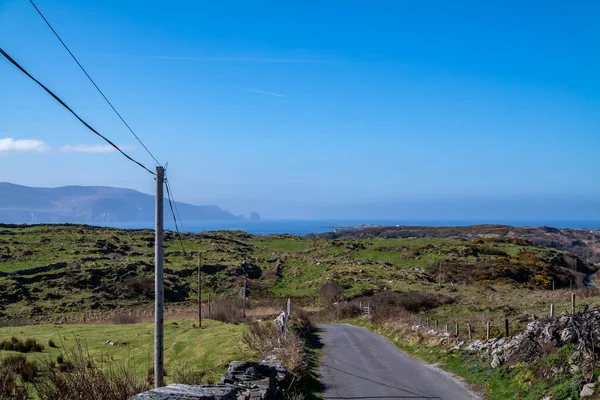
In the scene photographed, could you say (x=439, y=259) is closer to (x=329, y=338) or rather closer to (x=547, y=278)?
(x=547, y=278)

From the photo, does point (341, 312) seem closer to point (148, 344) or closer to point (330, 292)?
point (330, 292)

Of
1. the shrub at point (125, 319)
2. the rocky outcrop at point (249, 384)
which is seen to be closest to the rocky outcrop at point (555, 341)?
the rocky outcrop at point (249, 384)

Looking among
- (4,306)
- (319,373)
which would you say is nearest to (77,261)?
(4,306)

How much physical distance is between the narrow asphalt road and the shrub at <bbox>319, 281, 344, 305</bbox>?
2518cm

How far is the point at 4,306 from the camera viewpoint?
44500 millimetres

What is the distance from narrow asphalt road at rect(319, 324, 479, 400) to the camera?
1698 cm

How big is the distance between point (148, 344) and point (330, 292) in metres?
30.7

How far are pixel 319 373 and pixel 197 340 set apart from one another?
24.5 feet

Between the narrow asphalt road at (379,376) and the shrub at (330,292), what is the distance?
2518 centimetres

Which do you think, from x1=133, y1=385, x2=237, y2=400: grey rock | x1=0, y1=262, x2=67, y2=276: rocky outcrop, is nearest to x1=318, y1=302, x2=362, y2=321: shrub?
x1=0, y1=262, x2=67, y2=276: rocky outcrop

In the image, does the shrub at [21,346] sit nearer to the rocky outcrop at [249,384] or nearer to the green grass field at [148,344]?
the green grass field at [148,344]

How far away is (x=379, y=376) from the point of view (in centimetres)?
1969

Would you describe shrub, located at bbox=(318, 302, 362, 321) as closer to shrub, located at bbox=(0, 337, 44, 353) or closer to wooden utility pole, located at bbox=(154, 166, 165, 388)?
shrub, located at bbox=(0, 337, 44, 353)

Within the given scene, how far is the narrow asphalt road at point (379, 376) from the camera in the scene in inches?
669
